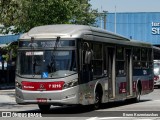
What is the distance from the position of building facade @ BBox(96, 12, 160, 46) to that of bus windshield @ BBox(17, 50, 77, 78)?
56.3 metres

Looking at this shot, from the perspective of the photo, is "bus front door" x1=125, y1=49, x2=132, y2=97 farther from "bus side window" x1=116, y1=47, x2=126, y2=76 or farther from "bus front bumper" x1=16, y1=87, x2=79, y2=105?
"bus front bumper" x1=16, y1=87, x2=79, y2=105

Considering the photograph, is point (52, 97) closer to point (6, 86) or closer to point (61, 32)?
point (61, 32)

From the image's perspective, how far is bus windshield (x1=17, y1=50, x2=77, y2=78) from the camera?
1841 centimetres

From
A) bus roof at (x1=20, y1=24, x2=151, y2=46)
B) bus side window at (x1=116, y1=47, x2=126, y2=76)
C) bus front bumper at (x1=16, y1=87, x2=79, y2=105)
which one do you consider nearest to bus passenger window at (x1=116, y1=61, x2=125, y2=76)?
bus side window at (x1=116, y1=47, x2=126, y2=76)

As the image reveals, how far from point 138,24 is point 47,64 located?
58.4m

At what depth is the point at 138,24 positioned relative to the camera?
75938mm

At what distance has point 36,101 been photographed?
18406 millimetres

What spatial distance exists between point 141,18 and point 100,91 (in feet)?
183

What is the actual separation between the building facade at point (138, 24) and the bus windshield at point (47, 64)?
5627 cm

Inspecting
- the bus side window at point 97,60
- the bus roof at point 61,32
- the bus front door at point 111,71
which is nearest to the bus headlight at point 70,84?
the bus roof at point 61,32

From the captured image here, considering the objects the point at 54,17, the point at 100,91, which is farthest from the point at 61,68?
the point at 54,17

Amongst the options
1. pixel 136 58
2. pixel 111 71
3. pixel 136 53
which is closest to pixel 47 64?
pixel 111 71

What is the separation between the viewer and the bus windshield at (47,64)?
60.4 feet

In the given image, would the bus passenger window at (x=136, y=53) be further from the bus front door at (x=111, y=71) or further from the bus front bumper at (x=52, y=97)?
the bus front bumper at (x=52, y=97)
